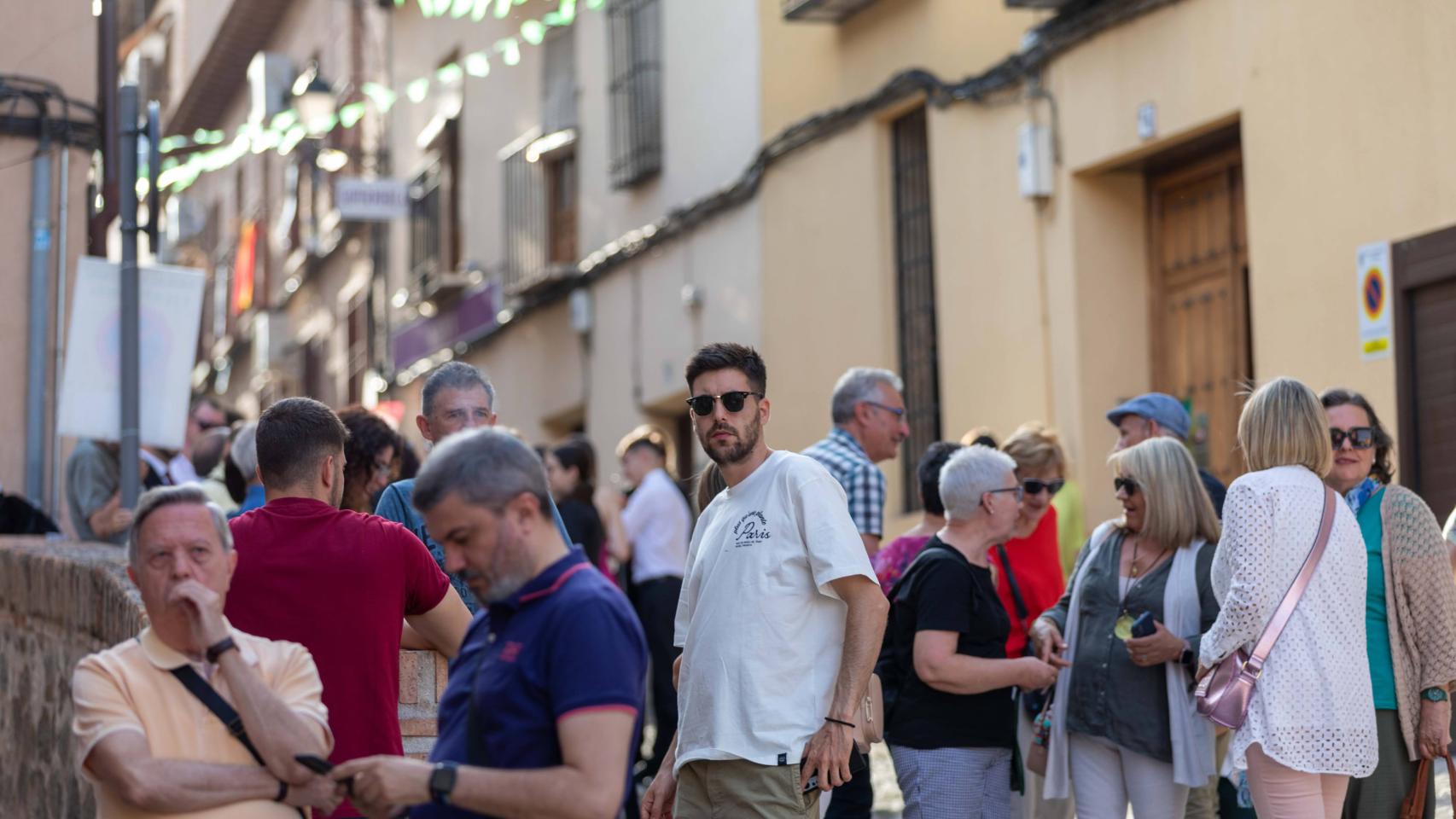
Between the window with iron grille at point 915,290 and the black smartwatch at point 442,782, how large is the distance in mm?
8725

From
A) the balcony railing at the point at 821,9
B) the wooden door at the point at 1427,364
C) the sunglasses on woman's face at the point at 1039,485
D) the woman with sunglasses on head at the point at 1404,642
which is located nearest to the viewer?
the woman with sunglasses on head at the point at 1404,642

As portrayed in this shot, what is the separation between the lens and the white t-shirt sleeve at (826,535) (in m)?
5.28

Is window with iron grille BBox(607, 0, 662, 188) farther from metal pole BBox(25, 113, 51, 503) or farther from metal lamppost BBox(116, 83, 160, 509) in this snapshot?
metal lamppost BBox(116, 83, 160, 509)

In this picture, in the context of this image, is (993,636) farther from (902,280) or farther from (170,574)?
(902,280)

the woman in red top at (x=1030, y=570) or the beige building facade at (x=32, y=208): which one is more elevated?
the beige building facade at (x=32, y=208)

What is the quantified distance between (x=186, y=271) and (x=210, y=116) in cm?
2378

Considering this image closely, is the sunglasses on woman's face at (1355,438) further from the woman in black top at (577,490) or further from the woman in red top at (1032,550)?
the woman in black top at (577,490)

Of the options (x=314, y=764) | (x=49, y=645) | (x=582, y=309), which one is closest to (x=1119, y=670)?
(x=314, y=764)

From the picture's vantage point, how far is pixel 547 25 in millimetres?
17797

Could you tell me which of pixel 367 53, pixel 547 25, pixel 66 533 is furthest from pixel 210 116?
pixel 66 533

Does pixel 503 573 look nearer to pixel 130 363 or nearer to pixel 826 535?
pixel 826 535

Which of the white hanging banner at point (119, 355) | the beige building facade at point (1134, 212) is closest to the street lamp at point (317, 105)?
the beige building facade at point (1134, 212)

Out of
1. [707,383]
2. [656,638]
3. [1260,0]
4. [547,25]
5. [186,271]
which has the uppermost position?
[547,25]

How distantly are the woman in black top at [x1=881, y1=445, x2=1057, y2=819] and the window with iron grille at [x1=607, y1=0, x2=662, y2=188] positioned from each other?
9.53 meters
